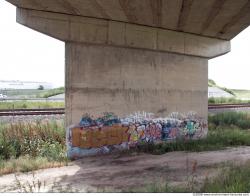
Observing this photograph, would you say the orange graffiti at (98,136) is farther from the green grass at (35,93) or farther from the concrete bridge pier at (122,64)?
the green grass at (35,93)

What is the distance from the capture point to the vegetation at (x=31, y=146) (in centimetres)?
1096

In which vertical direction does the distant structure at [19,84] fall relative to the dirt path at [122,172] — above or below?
above

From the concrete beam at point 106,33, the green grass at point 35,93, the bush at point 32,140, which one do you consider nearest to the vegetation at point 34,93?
the green grass at point 35,93

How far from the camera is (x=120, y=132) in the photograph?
13.5 metres

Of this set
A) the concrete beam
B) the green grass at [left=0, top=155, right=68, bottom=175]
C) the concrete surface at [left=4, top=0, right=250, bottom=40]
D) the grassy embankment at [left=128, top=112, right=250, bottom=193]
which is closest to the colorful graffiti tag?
the grassy embankment at [left=128, top=112, right=250, bottom=193]

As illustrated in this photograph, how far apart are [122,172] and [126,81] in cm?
451

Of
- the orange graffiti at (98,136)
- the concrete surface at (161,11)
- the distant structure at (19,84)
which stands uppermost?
the distant structure at (19,84)

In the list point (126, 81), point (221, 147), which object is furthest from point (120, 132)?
point (221, 147)

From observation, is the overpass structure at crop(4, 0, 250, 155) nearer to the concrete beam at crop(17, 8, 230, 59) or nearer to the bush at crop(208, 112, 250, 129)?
the concrete beam at crop(17, 8, 230, 59)

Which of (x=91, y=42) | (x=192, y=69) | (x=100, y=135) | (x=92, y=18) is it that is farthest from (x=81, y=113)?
(x=192, y=69)

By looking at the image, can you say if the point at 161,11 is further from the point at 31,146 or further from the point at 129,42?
the point at 31,146

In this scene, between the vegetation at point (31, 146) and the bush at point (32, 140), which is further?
the bush at point (32, 140)

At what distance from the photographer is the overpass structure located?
37.3 feet

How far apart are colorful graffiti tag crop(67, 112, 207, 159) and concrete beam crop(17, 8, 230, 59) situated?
9.47ft
